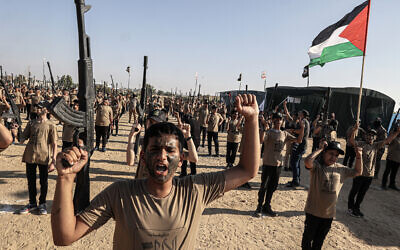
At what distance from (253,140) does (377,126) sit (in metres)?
7.94

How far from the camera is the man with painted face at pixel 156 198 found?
3.76ft

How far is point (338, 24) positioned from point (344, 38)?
842 millimetres

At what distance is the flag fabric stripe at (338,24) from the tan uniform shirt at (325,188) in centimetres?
511

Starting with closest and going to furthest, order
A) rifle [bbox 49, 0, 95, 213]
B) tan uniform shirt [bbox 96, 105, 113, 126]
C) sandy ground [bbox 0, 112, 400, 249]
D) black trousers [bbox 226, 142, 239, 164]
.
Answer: rifle [bbox 49, 0, 95, 213] < sandy ground [bbox 0, 112, 400, 249] < black trousers [bbox 226, 142, 239, 164] < tan uniform shirt [bbox 96, 105, 113, 126]

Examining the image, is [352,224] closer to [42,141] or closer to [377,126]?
[377,126]

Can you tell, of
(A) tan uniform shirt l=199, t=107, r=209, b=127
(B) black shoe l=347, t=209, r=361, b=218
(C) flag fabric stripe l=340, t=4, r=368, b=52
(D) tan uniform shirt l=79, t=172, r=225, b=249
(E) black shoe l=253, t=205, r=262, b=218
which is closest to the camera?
(D) tan uniform shirt l=79, t=172, r=225, b=249

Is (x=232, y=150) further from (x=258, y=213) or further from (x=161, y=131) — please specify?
(x=161, y=131)

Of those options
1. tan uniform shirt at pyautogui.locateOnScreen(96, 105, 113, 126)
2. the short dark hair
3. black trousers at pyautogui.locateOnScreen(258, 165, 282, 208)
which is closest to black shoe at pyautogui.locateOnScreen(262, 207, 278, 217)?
black trousers at pyautogui.locateOnScreen(258, 165, 282, 208)

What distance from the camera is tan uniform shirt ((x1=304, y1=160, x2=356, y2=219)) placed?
3.07 m

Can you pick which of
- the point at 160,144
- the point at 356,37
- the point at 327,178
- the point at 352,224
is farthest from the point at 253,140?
the point at 356,37

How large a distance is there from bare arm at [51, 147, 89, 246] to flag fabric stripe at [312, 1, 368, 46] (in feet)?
25.0

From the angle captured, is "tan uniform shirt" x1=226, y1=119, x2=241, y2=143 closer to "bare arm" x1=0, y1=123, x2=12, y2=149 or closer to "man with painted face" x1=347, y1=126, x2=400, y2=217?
"man with painted face" x1=347, y1=126, x2=400, y2=217

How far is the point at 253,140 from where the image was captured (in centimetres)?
145

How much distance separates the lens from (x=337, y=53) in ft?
21.2
